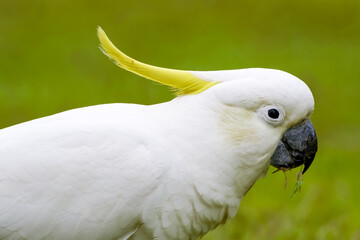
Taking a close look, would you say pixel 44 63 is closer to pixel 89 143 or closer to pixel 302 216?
pixel 302 216

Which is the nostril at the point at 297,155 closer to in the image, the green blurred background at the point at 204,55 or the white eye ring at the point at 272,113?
the white eye ring at the point at 272,113

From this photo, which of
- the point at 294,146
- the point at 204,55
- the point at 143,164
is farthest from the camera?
the point at 204,55

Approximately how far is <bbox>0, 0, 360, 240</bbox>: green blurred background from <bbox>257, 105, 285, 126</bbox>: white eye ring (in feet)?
7.28

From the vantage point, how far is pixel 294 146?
2.65 meters

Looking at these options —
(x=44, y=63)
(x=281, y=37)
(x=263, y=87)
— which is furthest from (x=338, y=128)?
(x=263, y=87)

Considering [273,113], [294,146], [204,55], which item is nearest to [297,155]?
[294,146]

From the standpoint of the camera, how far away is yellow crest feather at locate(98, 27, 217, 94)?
105 inches

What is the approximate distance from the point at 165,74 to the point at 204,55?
5518 mm

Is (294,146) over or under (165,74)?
under

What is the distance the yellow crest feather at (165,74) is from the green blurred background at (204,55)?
2.26m

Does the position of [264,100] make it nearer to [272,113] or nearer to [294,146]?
[272,113]

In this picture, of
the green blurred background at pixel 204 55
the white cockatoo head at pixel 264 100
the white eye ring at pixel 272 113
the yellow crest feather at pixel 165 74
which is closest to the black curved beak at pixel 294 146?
the white cockatoo head at pixel 264 100

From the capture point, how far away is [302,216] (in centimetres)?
443

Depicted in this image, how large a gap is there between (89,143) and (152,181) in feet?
0.95
